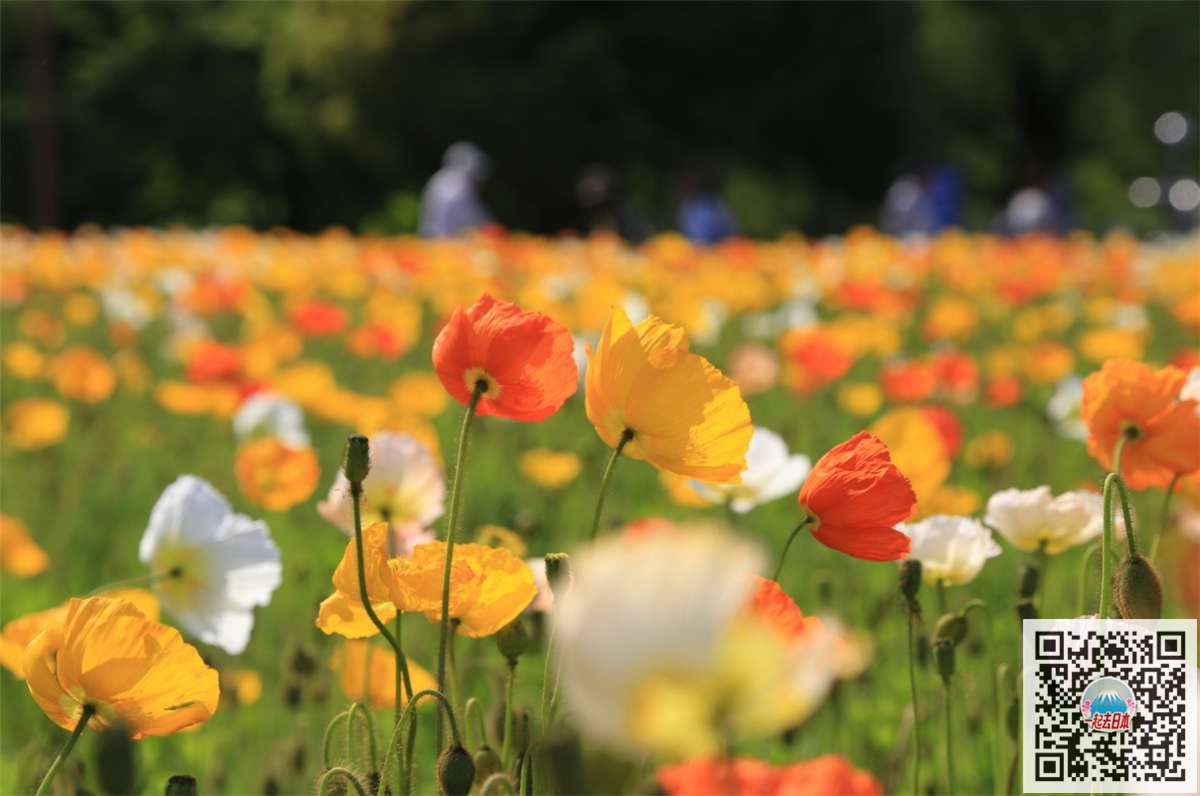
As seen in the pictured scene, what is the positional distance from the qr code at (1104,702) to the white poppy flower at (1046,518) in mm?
173

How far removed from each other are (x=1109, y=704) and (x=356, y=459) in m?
0.49

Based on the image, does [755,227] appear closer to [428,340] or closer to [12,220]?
[12,220]

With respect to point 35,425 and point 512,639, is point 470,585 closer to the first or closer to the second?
point 512,639

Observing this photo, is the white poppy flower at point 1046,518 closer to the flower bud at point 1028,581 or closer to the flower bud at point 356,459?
the flower bud at point 1028,581

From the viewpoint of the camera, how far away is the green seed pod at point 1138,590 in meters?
0.89

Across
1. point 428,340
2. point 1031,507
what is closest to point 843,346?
point 428,340

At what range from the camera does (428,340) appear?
523 cm

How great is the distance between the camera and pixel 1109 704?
980 millimetres

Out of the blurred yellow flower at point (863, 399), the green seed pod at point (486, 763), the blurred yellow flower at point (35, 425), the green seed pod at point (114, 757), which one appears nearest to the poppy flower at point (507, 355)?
the green seed pod at point (486, 763)

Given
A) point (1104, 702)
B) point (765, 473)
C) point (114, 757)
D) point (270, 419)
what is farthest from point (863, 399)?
point (114, 757)

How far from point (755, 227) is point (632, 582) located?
20.5m

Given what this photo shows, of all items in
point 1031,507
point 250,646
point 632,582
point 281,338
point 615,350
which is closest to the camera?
point 632,582

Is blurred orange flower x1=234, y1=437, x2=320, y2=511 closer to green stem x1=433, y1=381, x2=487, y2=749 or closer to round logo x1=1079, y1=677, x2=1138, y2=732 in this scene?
green stem x1=433, y1=381, x2=487, y2=749

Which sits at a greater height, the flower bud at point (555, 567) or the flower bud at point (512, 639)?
the flower bud at point (555, 567)
